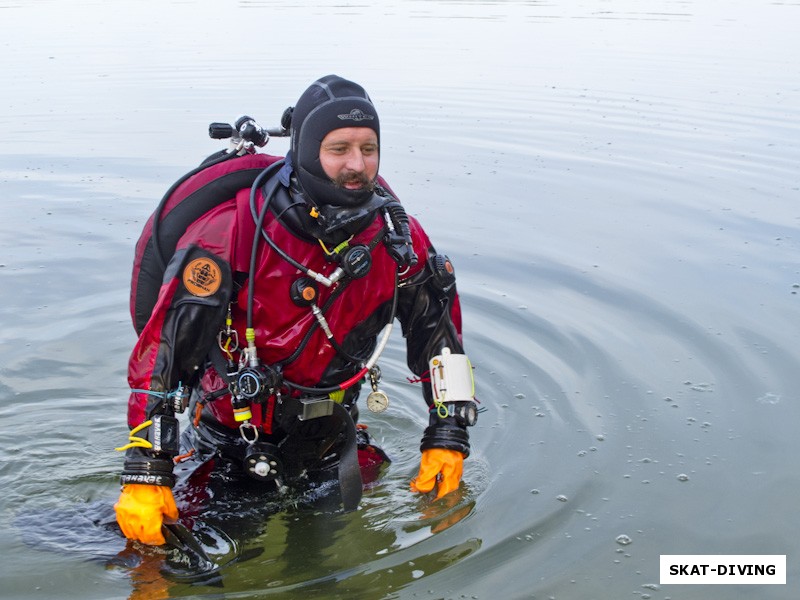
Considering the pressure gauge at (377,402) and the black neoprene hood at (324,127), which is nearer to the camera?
the black neoprene hood at (324,127)

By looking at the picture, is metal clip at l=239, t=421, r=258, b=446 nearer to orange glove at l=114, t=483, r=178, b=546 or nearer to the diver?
the diver

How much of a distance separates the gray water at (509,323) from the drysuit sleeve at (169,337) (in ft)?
1.54

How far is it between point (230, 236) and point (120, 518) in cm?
98

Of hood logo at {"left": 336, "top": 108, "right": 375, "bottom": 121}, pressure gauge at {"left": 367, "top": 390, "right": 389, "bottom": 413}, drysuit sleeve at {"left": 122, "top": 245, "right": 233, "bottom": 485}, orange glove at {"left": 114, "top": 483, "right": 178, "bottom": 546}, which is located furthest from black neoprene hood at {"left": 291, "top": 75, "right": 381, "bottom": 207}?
orange glove at {"left": 114, "top": 483, "right": 178, "bottom": 546}

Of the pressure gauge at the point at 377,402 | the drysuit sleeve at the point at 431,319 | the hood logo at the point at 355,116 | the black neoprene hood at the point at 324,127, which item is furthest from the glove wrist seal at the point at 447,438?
the hood logo at the point at 355,116

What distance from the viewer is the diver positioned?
326 cm

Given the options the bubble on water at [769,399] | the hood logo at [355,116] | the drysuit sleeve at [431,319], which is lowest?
the bubble on water at [769,399]

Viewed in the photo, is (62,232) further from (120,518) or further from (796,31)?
(796,31)

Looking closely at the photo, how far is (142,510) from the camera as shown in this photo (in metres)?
3.19

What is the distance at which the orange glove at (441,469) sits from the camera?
12.5 ft

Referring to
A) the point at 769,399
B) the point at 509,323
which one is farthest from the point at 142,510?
the point at 509,323

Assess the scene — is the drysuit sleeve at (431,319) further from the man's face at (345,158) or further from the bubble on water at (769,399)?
the bubble on water at (769,399)

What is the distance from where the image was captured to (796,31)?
1798 cm

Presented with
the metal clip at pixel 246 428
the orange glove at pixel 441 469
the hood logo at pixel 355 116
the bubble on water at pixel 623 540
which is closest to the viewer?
the hood logo at pixel 355 116
